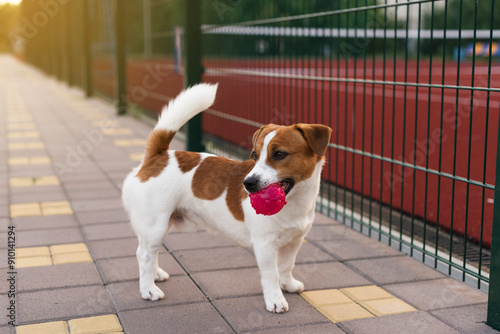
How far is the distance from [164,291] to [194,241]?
1002 mm

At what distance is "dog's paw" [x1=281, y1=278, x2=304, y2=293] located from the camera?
343 cm

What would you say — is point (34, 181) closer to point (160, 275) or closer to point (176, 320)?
point (160, 275)

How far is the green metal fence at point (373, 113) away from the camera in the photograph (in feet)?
12.4

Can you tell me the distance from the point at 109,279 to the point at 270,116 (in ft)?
9.63

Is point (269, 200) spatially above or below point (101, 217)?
above

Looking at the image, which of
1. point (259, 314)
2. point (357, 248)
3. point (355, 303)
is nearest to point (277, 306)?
point (259, 314)

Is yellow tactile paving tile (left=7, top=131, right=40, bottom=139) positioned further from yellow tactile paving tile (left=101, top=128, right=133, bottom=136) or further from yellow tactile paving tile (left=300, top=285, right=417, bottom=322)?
yellow tactile paving tile (left=300, top=285, right=417, bottom=322)

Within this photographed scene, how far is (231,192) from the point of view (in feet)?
10.7

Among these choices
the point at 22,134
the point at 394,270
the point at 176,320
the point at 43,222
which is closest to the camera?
the point at 176,320

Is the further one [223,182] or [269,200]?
[223,182]

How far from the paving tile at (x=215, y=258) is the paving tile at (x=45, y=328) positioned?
1.04 metres

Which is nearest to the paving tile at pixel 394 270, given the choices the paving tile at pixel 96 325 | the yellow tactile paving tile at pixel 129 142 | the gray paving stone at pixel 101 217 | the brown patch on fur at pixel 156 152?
the brown patch on fur at pixel 156 152

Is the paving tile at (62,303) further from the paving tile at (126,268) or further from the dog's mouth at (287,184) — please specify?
the dog's mouth at (287,184)

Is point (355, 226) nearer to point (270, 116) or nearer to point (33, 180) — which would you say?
point (270, 116)
